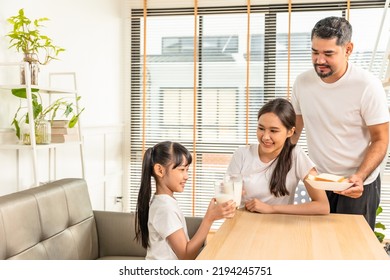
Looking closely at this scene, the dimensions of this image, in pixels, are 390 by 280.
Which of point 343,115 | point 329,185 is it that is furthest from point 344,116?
point 329,185

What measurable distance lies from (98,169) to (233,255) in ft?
8.88

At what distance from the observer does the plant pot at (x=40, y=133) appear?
101 inches

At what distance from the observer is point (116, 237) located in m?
2.66

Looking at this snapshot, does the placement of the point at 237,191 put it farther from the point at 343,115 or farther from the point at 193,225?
the point at 193,225

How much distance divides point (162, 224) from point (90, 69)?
2.31 meters

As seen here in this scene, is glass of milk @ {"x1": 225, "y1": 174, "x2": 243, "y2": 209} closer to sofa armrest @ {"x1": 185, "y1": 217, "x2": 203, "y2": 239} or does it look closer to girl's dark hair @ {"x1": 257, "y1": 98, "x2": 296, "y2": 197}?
girl's dark hair @ {"x1": 257, "y1": 98, "x2": 296, "y2": 197}

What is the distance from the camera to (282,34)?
4.13 meters

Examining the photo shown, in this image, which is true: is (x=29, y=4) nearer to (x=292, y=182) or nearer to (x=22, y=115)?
(x=22, y=115)

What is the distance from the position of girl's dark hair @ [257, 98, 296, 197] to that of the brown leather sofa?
0.82 m

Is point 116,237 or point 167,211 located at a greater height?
point 167,211

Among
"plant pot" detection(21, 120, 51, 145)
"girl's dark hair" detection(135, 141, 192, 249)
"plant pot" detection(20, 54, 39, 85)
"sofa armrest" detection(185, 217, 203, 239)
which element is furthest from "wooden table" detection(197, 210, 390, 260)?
"plant pot" detection(20, 54, 39, 85)

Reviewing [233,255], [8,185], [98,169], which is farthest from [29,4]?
[233,255]

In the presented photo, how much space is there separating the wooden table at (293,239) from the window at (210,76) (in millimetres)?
2464

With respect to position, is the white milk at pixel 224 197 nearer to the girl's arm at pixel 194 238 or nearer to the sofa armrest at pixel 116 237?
the girl's arm at pixel 194 238
